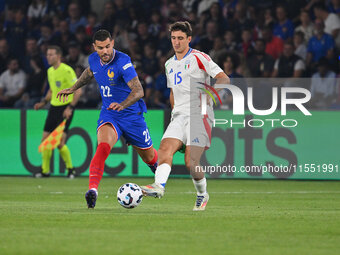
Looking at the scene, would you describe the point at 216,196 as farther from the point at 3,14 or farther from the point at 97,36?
the point at 3,14

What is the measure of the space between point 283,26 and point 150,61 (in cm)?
324

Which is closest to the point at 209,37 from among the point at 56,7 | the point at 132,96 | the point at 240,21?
the point at 240,21

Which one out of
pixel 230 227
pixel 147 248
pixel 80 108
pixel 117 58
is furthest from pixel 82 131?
pixel 147 248

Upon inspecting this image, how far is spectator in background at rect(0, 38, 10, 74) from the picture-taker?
71.3 feet

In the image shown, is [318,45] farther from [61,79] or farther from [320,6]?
[61,79]

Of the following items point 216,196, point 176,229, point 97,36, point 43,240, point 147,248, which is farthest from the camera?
point 216,196

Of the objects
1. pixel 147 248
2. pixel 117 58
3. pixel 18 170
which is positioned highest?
pixel 117 58

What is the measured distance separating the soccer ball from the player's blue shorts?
130 centimetres

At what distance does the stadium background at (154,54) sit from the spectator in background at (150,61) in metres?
0.02

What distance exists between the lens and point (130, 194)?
962 centimetres

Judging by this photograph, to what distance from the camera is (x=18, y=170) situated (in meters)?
18.1

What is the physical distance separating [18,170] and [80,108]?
1.90 metres

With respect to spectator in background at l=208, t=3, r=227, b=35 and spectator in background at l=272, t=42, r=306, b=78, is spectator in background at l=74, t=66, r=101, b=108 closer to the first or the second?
spectator in background at l=208, t=3, r=227, b=35

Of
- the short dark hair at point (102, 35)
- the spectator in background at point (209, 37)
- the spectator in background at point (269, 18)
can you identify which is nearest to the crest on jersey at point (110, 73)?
the short dark hair at point (102, 35)
